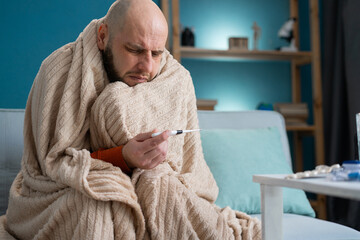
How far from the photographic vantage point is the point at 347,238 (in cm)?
135

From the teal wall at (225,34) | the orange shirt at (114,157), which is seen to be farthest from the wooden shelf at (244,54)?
the orange shirt at (114,157)

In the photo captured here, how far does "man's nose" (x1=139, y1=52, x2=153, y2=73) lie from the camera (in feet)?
4.58

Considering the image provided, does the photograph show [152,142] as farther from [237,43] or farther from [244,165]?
[237,43]

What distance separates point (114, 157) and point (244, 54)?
6.94ft

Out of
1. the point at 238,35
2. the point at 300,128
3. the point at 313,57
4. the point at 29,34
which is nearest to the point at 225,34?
the point at 238,35

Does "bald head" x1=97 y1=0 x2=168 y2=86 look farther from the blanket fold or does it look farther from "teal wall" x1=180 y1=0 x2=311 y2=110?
"teal wall" x1=180 y1=0 x2=311 y2=110

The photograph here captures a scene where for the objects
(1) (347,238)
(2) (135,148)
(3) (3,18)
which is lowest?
(1) (347,238)

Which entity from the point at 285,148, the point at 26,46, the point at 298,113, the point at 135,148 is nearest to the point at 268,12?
the point at 298,113

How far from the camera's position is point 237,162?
5.83 ft

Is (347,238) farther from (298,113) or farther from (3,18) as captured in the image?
(3,18)

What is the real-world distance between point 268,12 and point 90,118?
8.04ft

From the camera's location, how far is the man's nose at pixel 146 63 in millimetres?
1396

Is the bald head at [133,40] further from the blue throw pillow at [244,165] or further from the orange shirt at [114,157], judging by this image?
the blue throw pillow at [244,165]

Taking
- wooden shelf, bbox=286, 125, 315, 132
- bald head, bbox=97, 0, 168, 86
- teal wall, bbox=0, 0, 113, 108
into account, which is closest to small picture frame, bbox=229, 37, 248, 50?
wooden shelf, bbox=286, 125, 315, 132
